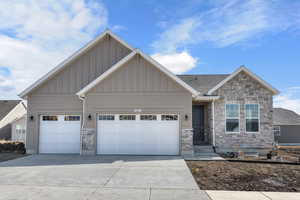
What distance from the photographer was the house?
72.2 feet

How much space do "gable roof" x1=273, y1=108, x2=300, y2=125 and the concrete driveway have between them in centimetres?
1454

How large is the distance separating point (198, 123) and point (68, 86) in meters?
9.10

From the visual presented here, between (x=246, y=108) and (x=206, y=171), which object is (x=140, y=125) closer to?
(x=206, y=171)

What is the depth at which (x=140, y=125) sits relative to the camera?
11.3m

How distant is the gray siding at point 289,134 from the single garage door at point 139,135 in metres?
12.7

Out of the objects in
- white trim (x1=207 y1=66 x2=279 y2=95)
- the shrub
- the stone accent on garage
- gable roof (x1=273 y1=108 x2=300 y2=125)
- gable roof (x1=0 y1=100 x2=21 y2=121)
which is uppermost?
white trim (x1=207 y1=66 x2=279 y2=95)

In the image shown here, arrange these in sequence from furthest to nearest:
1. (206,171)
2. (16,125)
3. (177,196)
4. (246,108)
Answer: (16,125) → (246,108) → (206,171) → (177,196)

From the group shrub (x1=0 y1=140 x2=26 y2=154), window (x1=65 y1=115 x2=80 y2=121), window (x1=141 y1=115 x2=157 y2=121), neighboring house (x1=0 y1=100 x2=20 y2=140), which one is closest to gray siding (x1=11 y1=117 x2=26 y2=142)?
neighboring house (x1=0 y1=100 x2=20 y2=140)

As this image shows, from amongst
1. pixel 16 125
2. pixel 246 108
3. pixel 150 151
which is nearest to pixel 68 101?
pixel 150 151

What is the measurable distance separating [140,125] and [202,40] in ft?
23.0

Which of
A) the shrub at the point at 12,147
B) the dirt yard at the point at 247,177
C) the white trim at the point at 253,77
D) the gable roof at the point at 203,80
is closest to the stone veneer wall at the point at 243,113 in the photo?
the white trim at the point at 253,77

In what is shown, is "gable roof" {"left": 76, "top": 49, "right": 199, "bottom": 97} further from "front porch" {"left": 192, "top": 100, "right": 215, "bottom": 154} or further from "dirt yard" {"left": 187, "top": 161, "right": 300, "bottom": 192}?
"dirt yard" {"left": 187, "top": 161, "right": 300, "bottom": 192}

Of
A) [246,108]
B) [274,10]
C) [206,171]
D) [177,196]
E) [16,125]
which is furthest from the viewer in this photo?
[16,125]

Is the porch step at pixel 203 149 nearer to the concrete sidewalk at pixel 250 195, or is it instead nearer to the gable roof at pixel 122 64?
the gable roof at pixel 122 64
